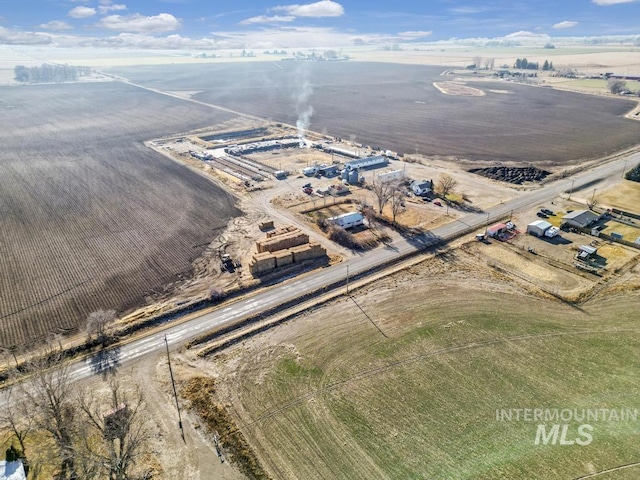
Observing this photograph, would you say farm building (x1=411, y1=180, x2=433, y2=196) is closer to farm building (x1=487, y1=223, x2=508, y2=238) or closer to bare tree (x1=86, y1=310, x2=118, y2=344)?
farm building (x1=487, y1=223, x2=508, y2=238)

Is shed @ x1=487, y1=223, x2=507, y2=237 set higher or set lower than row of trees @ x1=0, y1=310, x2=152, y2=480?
higher

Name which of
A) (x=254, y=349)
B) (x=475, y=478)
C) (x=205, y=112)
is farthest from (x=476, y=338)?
(x=205, y=112)

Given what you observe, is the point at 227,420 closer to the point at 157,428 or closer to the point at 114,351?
the point at 157,428

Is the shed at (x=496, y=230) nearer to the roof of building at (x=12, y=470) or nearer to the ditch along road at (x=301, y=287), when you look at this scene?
the ditch along road at (x=301, y=287)

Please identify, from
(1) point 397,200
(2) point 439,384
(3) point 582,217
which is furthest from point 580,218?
(2) point 439,384

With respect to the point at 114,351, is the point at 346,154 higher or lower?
higher

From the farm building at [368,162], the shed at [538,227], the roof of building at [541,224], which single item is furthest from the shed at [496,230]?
the farm building at [368,162]

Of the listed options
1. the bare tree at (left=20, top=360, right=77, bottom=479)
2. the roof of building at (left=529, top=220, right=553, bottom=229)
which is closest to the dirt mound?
the roof of building at (left=529, top=220, right=553, bottom=229)
